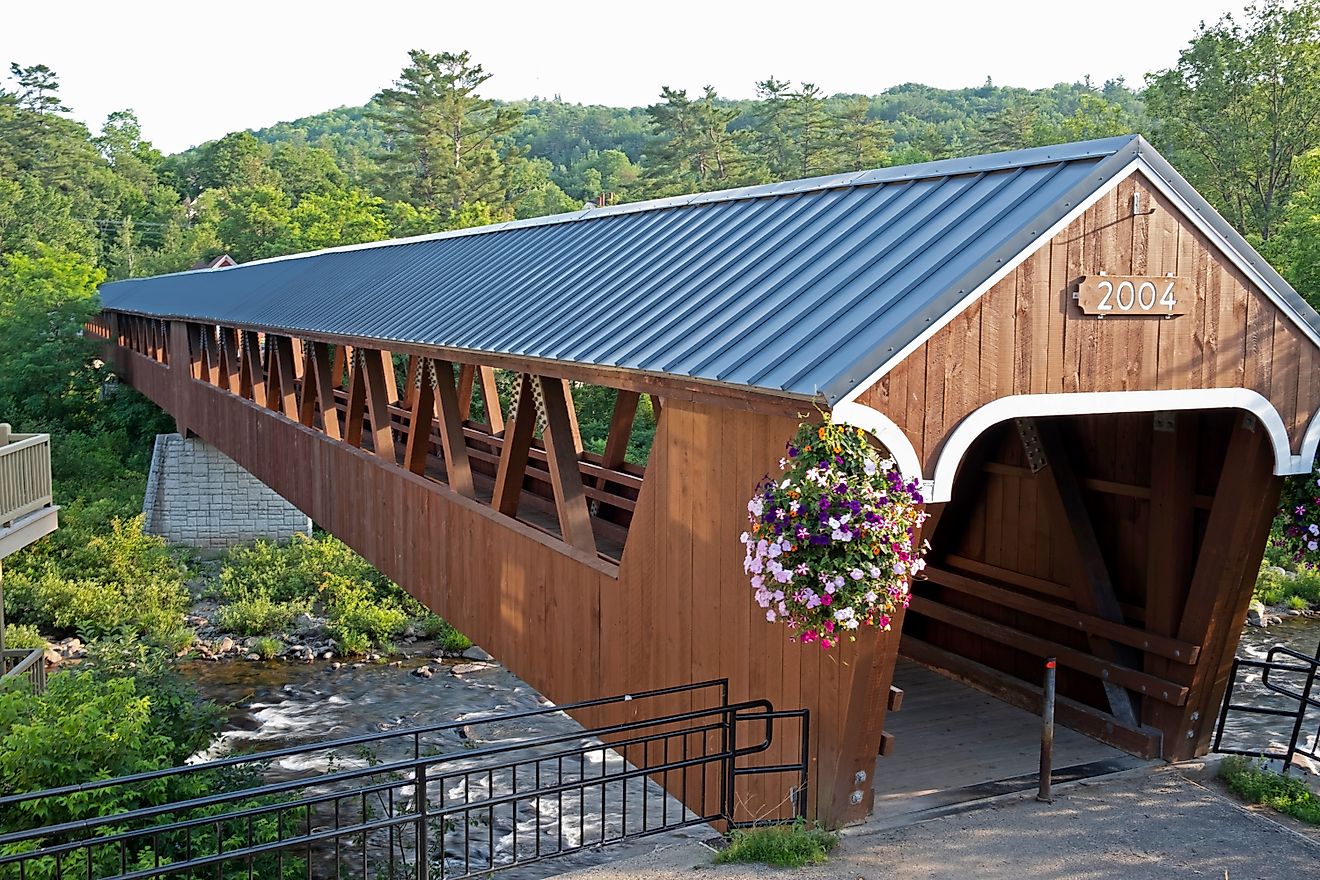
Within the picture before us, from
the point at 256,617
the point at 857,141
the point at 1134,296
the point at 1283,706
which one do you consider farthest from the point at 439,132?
the point at 1134,296

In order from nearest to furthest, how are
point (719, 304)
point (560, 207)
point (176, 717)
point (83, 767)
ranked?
point (719, 304) < point (83, 767) < point (176, 717) < point (560, 207)

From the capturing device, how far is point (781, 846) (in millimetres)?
6133

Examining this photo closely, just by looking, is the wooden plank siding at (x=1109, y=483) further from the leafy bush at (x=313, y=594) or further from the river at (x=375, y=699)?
the leafy bush at (x=313, y=594)

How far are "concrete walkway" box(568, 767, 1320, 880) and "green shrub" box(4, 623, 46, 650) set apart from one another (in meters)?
18.0

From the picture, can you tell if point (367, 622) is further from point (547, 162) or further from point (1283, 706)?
point (547, 162)

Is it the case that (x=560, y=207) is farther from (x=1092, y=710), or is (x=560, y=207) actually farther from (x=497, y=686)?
(x=1092, y=710)

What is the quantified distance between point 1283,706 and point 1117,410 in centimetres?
1115

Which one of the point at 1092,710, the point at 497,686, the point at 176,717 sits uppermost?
the point at 1092,710

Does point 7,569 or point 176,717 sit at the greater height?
point 176,717

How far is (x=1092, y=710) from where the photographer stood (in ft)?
27.9

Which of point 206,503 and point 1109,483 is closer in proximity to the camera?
point 1109,483

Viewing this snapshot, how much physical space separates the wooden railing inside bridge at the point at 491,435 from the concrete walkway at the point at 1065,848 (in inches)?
118

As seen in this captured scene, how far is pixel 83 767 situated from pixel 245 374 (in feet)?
37.9

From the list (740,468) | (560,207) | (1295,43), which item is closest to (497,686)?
(740,468)
